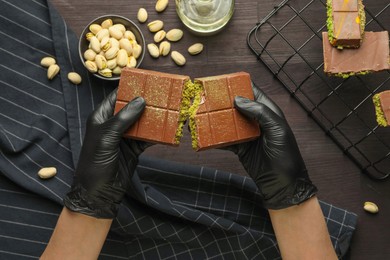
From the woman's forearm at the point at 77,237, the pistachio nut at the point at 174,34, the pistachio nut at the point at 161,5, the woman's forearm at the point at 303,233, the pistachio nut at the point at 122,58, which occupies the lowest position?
the woman's forearm at the point at 77,237

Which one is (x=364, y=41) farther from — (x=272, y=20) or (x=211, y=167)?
(x=211, y=167)

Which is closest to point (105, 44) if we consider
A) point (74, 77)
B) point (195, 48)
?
point (74, 77)

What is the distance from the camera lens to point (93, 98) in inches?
66.4

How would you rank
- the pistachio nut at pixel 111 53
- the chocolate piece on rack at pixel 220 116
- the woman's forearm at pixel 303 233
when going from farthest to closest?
the pistachio nut at pixel 111 53
the woman's forearm at pixel 303 233
the chocolate piece on rack at pixel 220 116

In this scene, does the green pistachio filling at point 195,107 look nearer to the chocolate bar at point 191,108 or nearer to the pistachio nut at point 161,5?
the chocolate bar at point 191,108

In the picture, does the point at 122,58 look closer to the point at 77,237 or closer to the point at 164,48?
the point at 164,48

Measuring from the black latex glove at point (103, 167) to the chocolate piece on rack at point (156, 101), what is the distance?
7 cm

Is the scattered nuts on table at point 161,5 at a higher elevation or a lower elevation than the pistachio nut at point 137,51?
higher

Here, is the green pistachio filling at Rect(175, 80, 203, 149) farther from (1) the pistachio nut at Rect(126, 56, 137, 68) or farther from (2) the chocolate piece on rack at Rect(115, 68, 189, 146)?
(1) the pistachio nut at Rect(126, 56, 137, 68)

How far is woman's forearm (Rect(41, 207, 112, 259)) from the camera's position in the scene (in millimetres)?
1509

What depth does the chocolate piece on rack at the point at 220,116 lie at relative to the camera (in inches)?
54.2

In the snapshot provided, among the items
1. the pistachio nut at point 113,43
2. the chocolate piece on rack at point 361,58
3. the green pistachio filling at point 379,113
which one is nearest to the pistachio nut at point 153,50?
the pistachio nut at point 113,43

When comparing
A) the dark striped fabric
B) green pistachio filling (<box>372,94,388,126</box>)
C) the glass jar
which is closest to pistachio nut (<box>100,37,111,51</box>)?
the dark striped fabric

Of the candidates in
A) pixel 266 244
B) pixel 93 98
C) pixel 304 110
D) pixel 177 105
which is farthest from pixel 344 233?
pixel 93 98
